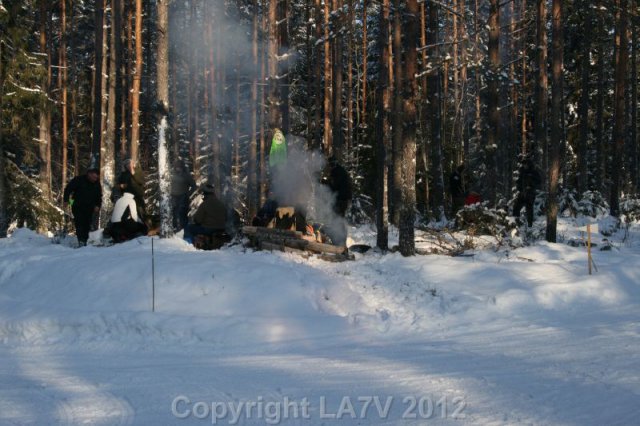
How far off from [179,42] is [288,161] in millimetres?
24510

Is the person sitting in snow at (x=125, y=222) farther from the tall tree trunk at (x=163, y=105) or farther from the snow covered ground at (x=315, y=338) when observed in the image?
the snow covered ground at (x=315, y=338)

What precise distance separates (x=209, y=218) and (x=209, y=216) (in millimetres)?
44

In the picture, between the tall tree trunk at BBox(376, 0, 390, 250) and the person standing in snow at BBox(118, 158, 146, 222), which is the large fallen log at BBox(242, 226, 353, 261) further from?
the person standing in snow at BBox(118, 158, 146, 222)

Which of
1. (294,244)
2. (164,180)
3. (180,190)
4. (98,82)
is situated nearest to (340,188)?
(294,244)

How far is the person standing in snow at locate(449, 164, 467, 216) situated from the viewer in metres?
20.0

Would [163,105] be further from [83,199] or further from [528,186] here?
[528,186]

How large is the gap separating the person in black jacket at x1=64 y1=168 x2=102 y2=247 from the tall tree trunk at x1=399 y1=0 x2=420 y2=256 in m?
6.81

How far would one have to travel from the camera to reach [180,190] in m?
16.8

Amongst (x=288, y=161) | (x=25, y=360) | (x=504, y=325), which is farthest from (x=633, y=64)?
(x=25, y=360)

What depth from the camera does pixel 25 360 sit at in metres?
6.66

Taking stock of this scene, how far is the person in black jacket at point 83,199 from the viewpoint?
13.6 meters

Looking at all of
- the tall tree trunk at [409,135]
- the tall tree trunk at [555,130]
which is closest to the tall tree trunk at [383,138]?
the tall tree trunk at [409,135]

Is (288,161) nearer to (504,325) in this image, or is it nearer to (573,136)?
(504,325)

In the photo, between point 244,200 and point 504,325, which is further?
point 244,200
